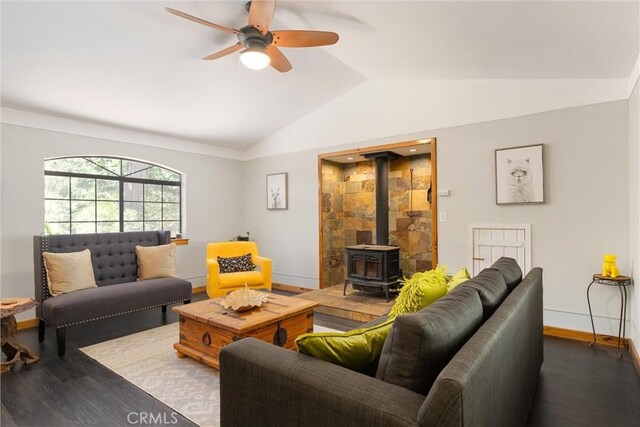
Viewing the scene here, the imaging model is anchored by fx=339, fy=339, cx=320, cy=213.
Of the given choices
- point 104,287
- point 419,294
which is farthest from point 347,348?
point 104,287

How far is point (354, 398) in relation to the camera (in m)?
1.05

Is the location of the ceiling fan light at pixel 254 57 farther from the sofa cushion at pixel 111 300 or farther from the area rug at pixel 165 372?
the sofa cushion at pixel 111 300

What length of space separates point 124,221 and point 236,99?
2.44 meters

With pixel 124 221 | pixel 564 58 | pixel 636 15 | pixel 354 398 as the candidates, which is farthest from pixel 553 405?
pixel 124 221

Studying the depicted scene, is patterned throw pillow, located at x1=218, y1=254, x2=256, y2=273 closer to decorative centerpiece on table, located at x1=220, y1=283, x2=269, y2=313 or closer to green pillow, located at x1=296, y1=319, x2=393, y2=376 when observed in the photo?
decorative centerpiece on table, located at x1=220, y1=283, x2=269, y2=313

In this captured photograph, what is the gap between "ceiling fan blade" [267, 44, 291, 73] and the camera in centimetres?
277

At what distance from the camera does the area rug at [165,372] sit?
7.23 ft

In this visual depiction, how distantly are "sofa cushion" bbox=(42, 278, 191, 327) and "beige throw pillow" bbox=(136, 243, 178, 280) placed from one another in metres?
0.23

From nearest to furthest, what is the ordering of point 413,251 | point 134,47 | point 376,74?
1. point 134,47
2. point 376,74
3. point 413,251

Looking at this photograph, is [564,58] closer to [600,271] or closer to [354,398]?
[600,271]

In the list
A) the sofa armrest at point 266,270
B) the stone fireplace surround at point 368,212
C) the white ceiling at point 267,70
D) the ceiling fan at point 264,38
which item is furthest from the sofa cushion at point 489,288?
the stone fireplace surround at point 368,212

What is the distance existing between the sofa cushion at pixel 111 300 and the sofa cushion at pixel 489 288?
10.8ft

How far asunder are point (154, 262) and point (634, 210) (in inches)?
196

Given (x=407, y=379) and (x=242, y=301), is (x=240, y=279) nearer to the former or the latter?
(x=242, y=301)
